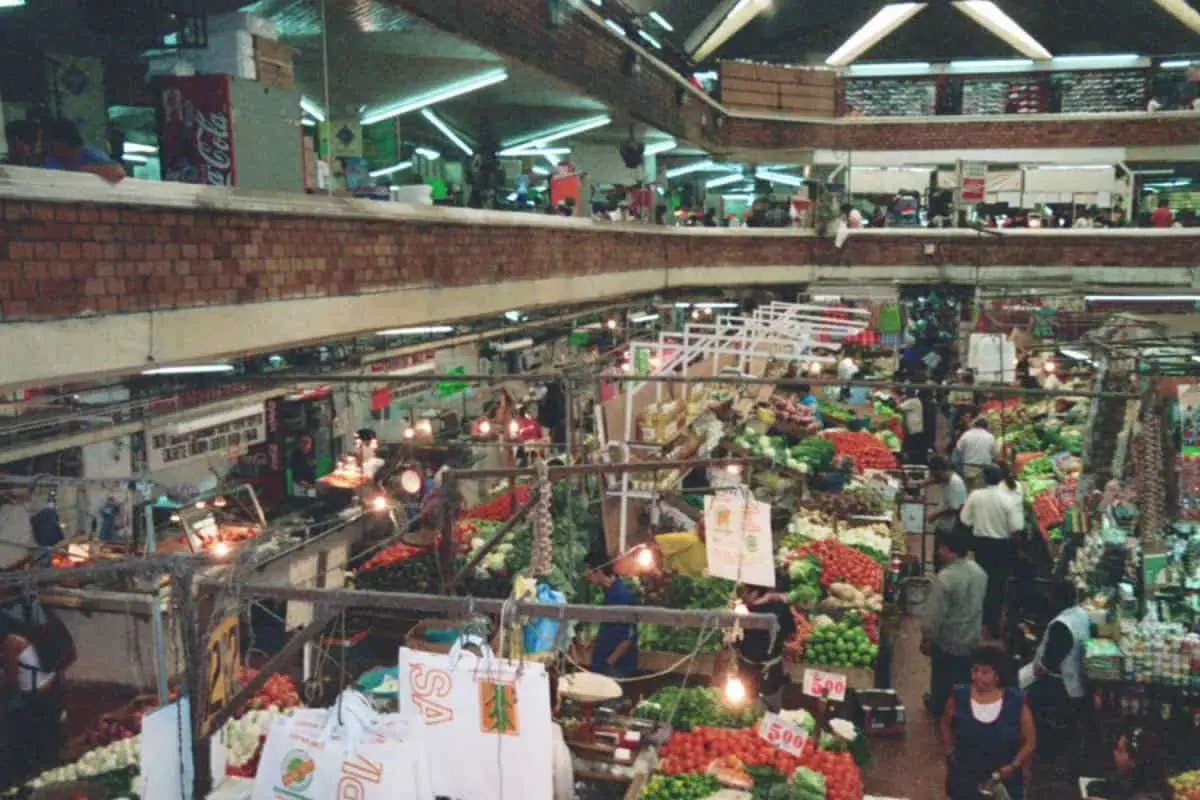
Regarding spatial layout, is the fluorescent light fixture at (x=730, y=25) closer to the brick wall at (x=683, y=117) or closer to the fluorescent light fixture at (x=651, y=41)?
the brick wall at (x=683, y=117)

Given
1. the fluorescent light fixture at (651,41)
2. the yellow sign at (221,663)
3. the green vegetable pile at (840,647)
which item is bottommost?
the green vegetable pile at (840,647)

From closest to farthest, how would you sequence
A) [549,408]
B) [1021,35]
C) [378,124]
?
1. [378,124]
2. [549,408]
3. [1021,35]

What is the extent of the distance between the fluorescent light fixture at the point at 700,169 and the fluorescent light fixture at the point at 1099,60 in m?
9.51

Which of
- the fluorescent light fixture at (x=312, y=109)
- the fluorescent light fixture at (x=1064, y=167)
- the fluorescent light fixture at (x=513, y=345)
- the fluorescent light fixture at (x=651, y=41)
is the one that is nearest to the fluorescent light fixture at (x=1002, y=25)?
the fluorescent light fixture at (x=1064, y=167)

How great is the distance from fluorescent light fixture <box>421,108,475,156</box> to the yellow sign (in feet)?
37.0

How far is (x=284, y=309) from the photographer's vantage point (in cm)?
723

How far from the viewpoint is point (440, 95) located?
494 inches

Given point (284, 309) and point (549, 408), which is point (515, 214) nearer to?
point (284, 309)

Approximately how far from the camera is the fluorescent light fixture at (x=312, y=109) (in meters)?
12.2

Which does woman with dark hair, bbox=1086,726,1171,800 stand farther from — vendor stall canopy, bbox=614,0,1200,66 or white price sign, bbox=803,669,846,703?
vendor stall canopy, bbox=614,0,1200,66

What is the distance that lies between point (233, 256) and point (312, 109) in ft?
21.8

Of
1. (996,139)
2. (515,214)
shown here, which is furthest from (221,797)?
(996,139)

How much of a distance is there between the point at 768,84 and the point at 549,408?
10.7 m

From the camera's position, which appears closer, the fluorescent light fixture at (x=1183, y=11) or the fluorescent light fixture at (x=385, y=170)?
the fluorescent light fixture at (x=385, y=170)
